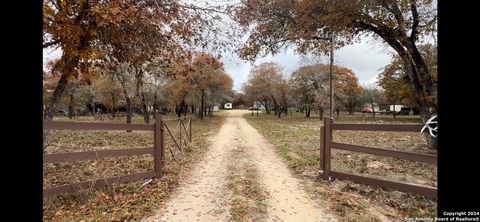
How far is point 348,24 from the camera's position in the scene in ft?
28.6

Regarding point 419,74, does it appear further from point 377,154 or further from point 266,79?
point 266,79

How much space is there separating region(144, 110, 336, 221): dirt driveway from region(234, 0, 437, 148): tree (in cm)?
438

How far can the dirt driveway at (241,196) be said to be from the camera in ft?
12.9

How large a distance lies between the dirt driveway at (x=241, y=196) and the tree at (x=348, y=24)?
4.38 meters

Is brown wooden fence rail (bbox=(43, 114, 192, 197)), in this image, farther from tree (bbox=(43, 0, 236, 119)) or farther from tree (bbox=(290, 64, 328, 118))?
tree (bbox=(290, 64, 328, 118))

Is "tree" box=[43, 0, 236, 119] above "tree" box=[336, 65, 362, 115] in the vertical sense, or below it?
below

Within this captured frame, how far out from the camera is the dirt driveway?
3.94 m

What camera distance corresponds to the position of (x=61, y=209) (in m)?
4.12

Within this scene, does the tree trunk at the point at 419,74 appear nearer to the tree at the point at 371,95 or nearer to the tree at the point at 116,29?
the tree at the point at 116,29

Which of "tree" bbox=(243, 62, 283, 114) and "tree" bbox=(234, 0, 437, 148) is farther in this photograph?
"tree" bbox=(243, 62, 283, 114)

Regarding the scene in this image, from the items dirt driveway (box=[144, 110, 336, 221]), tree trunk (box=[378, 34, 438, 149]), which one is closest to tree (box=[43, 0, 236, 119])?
dirt driveway (box=[144, 110, 336, 221])

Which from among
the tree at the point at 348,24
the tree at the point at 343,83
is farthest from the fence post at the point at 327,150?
the tree at the point at 343,83
